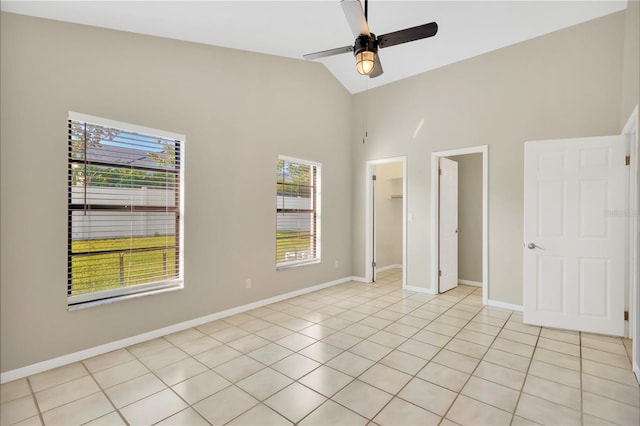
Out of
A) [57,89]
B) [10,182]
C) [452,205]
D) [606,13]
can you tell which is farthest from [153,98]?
[606,13]

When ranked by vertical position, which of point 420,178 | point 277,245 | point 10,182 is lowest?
point 277,245

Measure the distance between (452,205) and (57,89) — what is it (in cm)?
525

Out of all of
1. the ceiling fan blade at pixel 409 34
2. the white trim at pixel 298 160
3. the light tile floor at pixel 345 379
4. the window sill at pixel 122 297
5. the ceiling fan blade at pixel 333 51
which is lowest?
the light tile floor at pixel 345 379

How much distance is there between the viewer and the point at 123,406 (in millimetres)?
2113

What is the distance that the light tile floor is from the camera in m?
2.02

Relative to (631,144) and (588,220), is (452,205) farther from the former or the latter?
(631,144)

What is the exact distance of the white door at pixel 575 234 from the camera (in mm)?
3234

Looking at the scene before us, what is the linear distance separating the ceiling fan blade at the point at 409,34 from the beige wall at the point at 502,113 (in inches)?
97.0

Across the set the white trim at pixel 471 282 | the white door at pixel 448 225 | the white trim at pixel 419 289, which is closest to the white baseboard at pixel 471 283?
the white trim at pixel 471 282

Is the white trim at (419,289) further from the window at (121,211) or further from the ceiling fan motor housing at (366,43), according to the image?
the ceiling fan motor housing at (366,43)

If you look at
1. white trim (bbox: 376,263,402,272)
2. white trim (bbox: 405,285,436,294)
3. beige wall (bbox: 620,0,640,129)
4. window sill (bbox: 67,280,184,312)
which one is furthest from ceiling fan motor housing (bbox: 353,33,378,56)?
white trim (bbox: 376,263,402,272)

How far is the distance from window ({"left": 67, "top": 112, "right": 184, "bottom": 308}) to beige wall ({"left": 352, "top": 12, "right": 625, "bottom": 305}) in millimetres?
3512

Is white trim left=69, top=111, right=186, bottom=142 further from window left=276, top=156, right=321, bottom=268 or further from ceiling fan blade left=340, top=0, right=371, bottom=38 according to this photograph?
ceiling fan blade left=340, top=0, right=371, bottom=38

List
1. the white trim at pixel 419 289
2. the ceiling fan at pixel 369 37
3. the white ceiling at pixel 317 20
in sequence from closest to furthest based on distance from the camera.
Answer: the ceiling fan at pixel 369 37
the white ceiling at pixel 317 20
the white trim at pixel 419 289
